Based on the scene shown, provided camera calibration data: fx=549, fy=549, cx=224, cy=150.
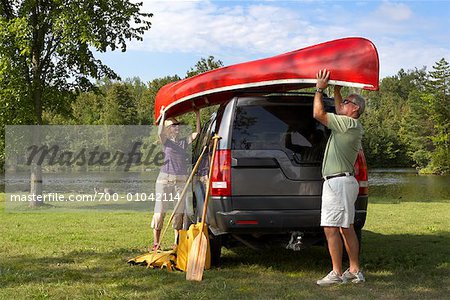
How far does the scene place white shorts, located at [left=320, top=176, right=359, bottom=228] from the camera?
5672mm

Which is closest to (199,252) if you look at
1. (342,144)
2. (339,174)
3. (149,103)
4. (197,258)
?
(197,258)

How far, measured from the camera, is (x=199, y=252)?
244 inches

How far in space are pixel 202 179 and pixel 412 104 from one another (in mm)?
67331

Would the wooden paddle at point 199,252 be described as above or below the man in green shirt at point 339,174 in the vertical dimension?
below

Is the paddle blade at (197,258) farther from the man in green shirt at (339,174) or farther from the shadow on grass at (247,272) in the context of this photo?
the man in green shirt at (339,174)

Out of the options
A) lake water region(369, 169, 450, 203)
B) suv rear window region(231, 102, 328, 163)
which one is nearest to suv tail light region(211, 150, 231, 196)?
suv rear window region(231, 102, 328, 163)

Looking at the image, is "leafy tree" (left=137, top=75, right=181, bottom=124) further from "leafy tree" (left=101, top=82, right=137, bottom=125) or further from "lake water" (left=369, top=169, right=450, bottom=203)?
"lake water" (left=369, top=169, right=450, bottom=203)

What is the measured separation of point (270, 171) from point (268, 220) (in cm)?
53

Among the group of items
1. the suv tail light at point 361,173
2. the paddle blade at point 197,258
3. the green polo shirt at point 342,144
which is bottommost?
the paddle blade at point 197,258

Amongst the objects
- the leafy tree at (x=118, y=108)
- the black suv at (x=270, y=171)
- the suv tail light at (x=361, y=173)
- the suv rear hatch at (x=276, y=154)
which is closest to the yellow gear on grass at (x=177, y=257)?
the black suv at (x=270, y=171)

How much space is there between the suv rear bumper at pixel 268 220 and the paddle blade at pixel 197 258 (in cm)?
40

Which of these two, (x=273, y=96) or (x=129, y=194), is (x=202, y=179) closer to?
(x=273, y=96)

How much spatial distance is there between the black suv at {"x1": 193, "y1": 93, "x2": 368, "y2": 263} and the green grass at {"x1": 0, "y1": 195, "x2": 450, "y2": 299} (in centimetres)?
62

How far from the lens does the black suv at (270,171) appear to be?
5.97 meters
